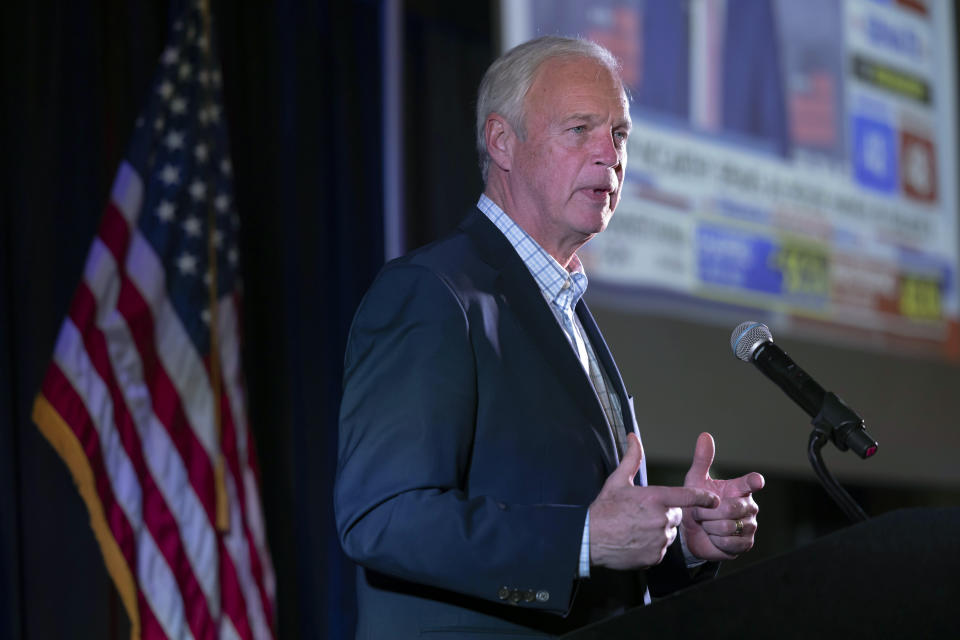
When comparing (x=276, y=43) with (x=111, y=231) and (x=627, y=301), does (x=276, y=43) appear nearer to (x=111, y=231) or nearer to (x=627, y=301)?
(x=111, y=231)

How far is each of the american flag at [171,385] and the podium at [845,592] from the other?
2424 mm

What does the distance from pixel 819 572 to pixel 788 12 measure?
423cm

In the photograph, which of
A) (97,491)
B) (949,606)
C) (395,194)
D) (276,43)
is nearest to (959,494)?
(395,194)

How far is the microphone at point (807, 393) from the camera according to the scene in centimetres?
153

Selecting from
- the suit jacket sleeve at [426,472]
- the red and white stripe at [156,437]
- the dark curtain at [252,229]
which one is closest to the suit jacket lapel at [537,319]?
the suit jacket sleeve at [426,472]

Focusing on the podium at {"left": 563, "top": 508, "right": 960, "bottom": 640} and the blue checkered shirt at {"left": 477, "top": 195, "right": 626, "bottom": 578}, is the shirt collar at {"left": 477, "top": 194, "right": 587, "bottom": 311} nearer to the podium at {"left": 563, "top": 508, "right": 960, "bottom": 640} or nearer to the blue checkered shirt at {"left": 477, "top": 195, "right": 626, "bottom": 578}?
the blue checkered shirt at {"left": 477, "top": 195, "right": 626, "bottom": 578}

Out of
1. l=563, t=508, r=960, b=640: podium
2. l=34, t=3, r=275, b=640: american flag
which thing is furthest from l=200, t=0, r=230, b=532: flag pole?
l=563, t=508, r=960, b=640: podium

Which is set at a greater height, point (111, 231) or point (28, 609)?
point (111, 231)

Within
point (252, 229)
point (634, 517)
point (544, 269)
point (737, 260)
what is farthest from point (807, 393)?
point (737, 260)

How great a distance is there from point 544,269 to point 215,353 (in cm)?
198

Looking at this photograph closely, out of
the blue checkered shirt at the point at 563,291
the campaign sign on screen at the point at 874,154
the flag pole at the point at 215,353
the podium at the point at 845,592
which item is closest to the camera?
the podium at the point at 845,592

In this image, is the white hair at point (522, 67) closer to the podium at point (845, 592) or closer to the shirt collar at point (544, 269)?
the shirt collar at point (544, 269)

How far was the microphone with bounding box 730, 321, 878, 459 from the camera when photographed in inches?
60.1

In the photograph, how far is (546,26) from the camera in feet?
13.4
